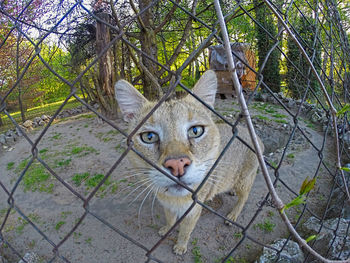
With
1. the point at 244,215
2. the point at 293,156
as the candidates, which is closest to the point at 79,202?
the point at 244,215

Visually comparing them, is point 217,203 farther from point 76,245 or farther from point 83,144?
point 83,144

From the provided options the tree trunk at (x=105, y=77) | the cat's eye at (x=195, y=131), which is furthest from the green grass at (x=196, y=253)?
the tree trunk at (x=105, y=77)

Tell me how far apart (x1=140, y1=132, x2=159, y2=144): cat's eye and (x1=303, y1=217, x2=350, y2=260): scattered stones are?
5.39ft

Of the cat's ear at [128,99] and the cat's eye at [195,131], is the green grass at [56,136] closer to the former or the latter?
the cat's ear at [128,99]

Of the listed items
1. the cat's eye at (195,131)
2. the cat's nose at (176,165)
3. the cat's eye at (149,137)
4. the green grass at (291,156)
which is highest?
the cat's eye at (195,131)

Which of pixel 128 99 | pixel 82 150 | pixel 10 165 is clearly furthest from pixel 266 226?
pixel 10 165

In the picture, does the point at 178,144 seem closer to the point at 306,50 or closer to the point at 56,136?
the point at 306,50

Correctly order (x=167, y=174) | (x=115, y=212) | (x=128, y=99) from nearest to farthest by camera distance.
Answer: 1. (x=167, y=174)
2. (x=128, y=99)
3. (x=115, y=212)

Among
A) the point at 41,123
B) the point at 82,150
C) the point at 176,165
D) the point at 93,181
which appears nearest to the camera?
Result: the point at 176,165

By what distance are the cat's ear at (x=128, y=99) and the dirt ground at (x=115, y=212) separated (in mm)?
675

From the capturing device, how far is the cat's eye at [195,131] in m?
2.02

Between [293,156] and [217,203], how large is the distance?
90.0 inches

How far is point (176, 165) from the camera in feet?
5.20

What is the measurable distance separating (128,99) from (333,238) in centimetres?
252
